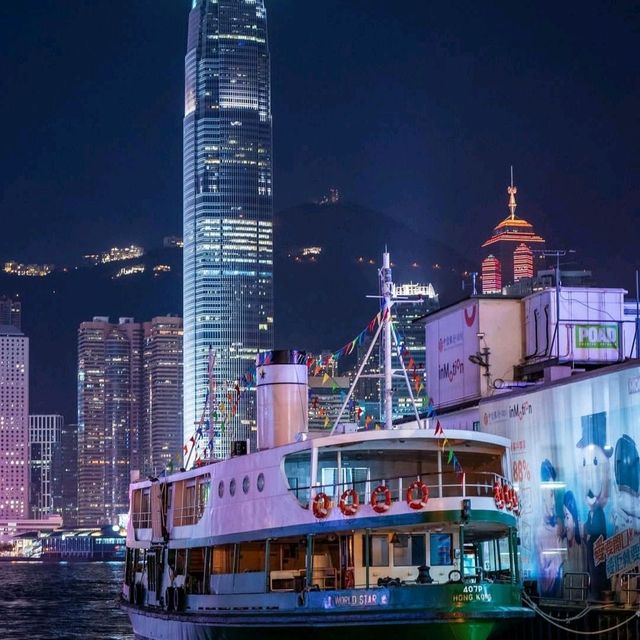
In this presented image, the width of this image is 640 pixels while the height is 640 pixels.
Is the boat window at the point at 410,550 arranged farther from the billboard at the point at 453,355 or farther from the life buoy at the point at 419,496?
the billboard at the point at 453,355

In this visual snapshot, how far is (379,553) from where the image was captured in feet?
92.6

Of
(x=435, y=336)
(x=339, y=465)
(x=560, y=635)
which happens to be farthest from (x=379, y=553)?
(x=435, y=336)

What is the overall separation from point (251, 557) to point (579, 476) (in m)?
7.94

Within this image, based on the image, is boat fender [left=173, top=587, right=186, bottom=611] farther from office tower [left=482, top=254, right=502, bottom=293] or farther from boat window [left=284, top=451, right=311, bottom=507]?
office tower [left=482, top=254, right=502, bottom=293]

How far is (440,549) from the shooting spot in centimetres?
2839

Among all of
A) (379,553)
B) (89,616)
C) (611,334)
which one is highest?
(611,334)

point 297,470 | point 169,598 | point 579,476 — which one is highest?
point 297,470

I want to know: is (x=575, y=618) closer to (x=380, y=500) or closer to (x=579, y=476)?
(x=579, y=476)

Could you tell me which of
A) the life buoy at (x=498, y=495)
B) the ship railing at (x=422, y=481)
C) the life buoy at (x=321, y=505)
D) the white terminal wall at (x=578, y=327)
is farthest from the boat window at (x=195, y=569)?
the white terminal wall at (x=578, y=327)

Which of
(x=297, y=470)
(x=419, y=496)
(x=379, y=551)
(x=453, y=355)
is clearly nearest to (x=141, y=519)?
(x=453, y=355)

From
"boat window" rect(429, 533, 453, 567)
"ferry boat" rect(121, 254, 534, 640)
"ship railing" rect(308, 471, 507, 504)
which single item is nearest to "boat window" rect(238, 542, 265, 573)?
"ferry boat" rect(121, 254, 534, 640)

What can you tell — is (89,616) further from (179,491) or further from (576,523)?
(576,523)

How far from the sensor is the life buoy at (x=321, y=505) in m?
27.9

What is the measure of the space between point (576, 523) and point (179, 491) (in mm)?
10342
